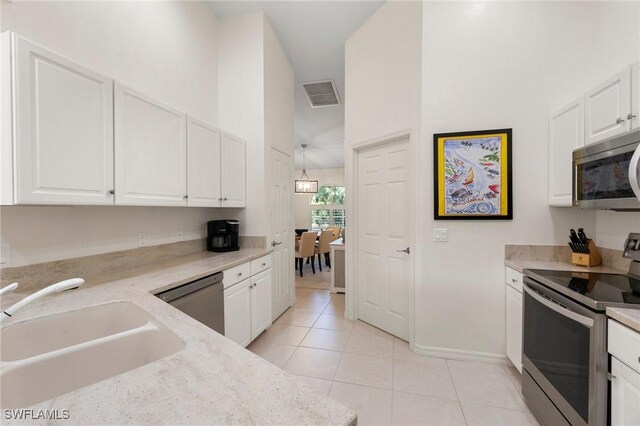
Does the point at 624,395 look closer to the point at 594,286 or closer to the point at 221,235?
the point at 594,286

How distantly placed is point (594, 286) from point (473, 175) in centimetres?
116

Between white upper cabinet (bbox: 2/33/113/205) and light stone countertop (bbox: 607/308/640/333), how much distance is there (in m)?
2.73

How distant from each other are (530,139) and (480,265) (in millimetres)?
1158

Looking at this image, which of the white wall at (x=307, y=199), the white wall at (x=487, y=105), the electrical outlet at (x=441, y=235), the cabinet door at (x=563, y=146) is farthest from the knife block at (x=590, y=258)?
the white wall at (x=307, y=199)

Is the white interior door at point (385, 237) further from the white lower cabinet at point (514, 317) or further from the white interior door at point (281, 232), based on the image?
the white interior door at point (281, 232)

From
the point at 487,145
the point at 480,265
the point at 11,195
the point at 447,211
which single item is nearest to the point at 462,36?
the point at 487,145

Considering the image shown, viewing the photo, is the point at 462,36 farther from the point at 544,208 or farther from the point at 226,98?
the point at 226,98

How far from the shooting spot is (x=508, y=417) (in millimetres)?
1775

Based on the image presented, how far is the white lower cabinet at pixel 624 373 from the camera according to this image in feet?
3.64

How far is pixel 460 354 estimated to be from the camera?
2.45m

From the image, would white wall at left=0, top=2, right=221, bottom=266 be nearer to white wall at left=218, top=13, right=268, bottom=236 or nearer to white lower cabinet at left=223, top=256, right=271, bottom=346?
white wall at left=218, top=13, right=268, bottom=236

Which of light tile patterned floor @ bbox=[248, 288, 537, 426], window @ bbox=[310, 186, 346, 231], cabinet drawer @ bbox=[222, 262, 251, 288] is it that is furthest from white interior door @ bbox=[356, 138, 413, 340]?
window @ bbox=[310, 186, 346, 231]

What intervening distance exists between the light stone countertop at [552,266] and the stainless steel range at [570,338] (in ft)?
0.44

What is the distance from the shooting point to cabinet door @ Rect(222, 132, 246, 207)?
288 cm
